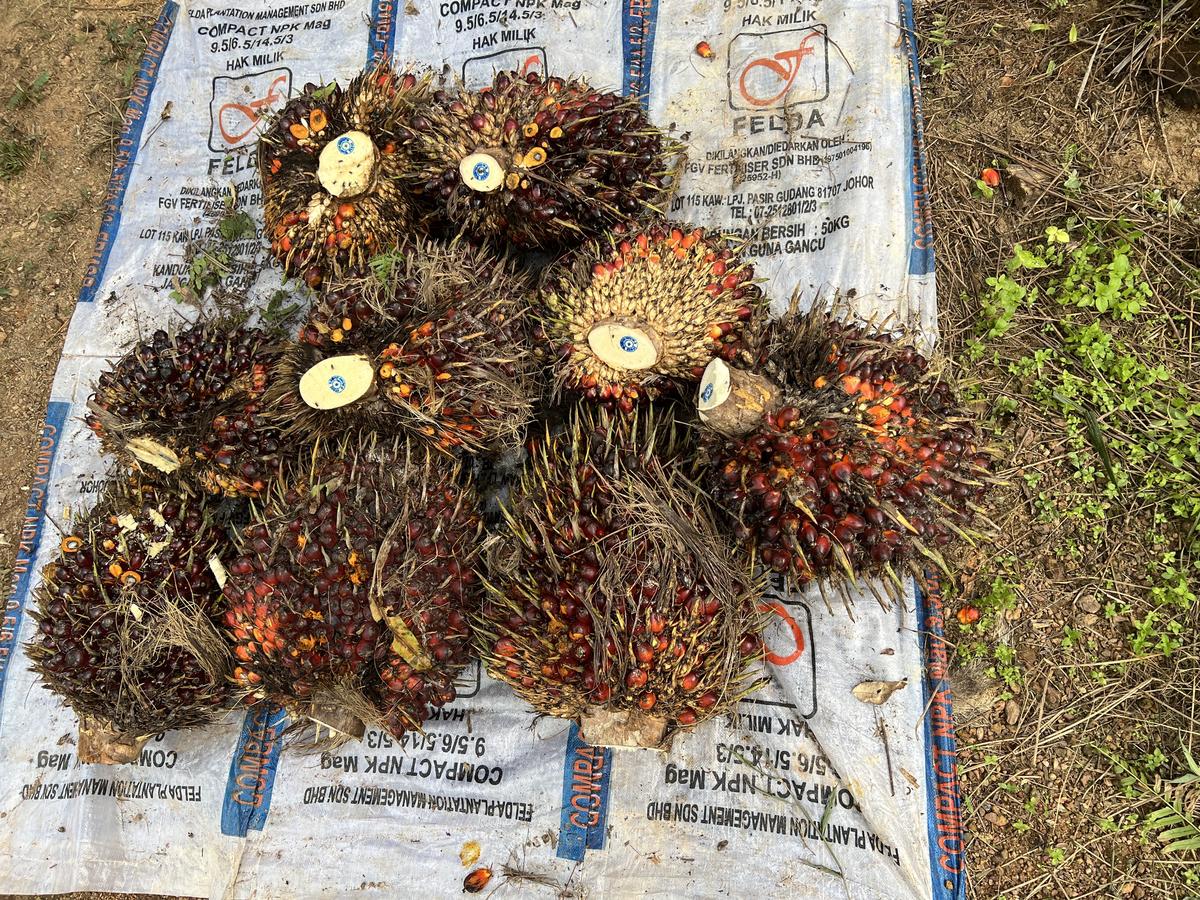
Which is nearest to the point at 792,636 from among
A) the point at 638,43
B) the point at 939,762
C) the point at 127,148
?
the point at 939,762

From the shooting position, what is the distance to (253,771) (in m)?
3.18

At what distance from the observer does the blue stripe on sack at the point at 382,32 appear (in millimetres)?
3955

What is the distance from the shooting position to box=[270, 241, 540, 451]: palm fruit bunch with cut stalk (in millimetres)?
2496

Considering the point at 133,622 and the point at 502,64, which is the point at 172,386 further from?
the point at 502,64

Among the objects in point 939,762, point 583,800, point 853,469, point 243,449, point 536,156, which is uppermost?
point 536,156

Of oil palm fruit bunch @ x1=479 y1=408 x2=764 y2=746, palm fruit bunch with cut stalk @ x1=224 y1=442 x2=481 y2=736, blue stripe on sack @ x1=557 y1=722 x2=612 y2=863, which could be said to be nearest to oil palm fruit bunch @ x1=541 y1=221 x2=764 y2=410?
oil palm fruit bunch @ x1=479 y1=408 x2=764 y2=746

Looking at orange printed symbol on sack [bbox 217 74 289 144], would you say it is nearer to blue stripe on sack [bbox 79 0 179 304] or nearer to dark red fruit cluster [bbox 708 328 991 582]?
blue stripe on sack [bbox 79 0 179 304]

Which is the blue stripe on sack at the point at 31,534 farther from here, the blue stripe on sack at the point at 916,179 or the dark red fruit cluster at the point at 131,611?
the blue stripe on sack at the point at 916,179

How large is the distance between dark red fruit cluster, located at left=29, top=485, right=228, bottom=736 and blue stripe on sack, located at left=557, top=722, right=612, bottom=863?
1.47 metres

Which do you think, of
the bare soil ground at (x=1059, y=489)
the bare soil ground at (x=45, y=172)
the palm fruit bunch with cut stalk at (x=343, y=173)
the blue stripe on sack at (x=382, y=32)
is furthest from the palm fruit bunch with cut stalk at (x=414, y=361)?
the bare soil ground at (x=45, y=172)

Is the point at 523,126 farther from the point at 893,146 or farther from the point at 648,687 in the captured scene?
the point at 648,687

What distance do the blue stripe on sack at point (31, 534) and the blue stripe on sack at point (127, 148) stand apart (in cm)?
69

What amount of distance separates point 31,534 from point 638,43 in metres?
3.95

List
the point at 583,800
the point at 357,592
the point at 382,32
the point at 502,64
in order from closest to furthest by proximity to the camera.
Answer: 1. the point at 357,592
2. the point at 583,800
3. the point at 502,64
4. the point at 382,32
